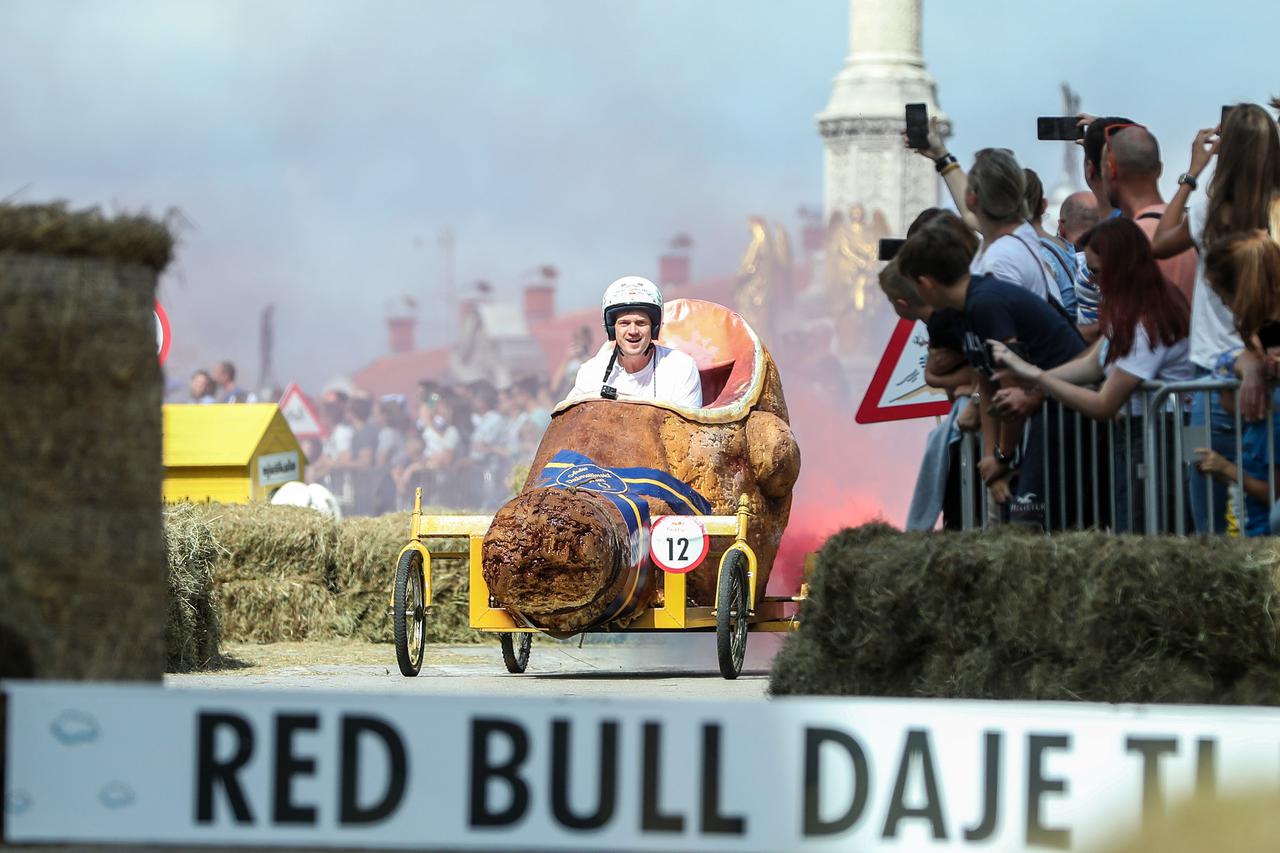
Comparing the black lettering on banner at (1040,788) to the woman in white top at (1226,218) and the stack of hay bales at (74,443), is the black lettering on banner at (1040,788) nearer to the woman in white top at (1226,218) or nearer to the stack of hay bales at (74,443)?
the stack of hay bales at (74,443)

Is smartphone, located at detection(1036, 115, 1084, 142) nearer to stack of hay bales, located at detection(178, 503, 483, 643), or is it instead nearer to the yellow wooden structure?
stack of hay bales, located at detection(178, 503, 483, 643)

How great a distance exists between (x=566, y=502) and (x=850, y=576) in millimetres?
2923

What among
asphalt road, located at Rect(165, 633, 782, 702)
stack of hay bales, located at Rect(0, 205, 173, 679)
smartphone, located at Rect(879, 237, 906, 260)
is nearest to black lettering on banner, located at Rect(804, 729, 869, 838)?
stack of hay bales, located at Rect(0, 205, 173, 679)

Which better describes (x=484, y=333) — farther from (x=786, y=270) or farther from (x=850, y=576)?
(x=850, y=576)

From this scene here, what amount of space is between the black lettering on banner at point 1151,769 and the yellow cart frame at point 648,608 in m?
5.55

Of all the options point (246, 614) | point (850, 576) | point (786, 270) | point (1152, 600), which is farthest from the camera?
point (786, 270)

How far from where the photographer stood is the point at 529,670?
12594 mm

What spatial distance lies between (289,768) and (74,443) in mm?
920

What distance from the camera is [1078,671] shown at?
7.36 metres

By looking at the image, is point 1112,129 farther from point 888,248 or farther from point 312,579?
point 312,579

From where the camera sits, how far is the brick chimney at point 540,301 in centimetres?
7534

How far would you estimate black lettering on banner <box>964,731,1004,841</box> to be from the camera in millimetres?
5418

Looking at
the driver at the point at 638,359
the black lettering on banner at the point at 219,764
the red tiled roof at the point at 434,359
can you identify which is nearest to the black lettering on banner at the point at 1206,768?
the black lettering on banner at the point at 219,764


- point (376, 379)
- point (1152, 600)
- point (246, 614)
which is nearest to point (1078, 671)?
point (1152, 600)
